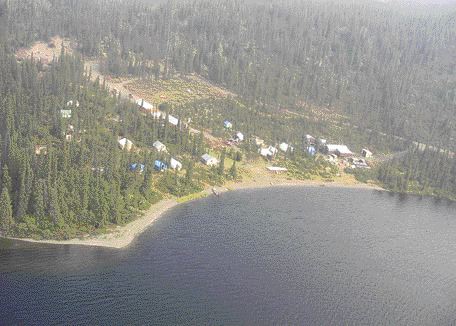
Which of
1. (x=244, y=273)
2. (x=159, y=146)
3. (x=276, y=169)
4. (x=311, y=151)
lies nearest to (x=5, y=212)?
(x=244, y=273)

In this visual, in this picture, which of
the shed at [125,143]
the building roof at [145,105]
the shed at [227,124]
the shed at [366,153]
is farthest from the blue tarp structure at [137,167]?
the shed at [366,153]

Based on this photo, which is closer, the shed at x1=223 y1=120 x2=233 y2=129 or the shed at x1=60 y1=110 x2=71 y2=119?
the shed at x1=60 y1=110 x2=71 y2=119

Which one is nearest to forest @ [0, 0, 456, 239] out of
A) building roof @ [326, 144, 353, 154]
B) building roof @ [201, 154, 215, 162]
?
building roof @ [201, 154, 215, 162]

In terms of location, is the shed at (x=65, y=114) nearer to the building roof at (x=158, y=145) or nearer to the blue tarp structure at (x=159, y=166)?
the building roof at (x=158, y=145)

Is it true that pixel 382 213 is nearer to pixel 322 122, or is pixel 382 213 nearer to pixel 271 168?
pixel 271 168

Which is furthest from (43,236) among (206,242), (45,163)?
(206,242)

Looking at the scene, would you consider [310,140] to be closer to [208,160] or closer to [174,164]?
[208,160]

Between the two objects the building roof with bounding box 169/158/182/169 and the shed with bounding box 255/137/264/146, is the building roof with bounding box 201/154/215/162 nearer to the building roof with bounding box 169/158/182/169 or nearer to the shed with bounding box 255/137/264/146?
the building roof with bounding box 169/158/182/169
